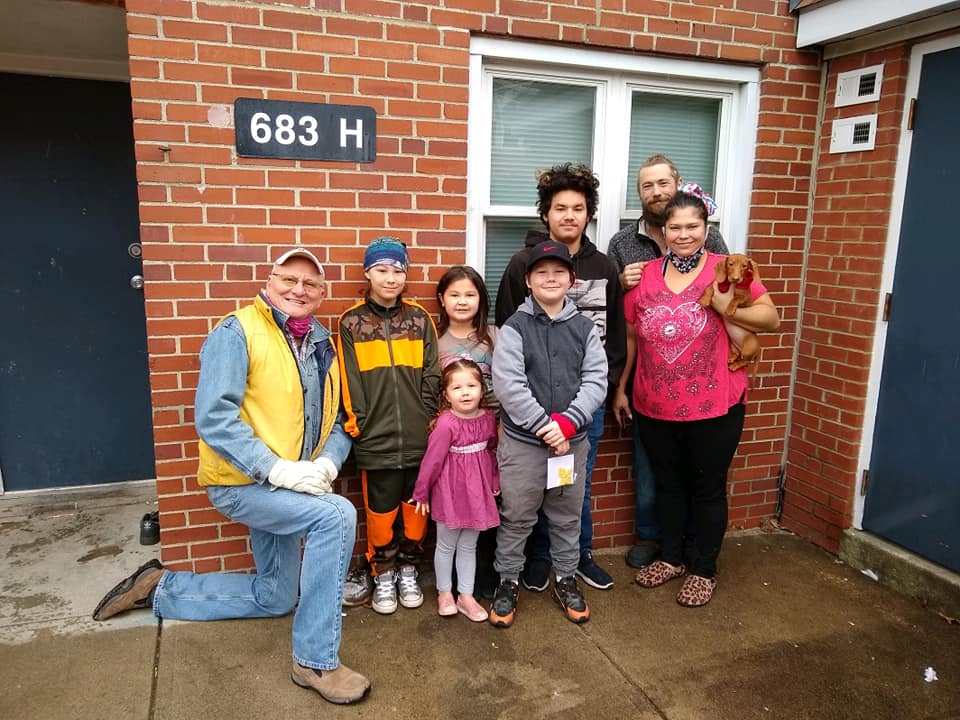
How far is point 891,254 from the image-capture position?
11.6ft

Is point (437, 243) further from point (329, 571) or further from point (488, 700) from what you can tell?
point (488, 700)

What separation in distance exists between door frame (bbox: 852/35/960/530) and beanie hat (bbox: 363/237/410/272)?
97.7 inches

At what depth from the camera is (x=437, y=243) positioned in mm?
3357

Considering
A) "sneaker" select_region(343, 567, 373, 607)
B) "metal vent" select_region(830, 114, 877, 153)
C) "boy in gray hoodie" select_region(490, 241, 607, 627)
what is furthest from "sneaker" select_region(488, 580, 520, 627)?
"metal vent" select_region(830, 114, 877, 153)

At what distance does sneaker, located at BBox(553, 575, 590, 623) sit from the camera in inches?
125

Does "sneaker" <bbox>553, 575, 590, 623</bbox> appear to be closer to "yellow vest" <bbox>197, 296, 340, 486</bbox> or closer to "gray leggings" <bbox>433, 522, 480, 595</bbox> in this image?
"gray leggings" <bbox>433, 522, 480, 595</bbox>

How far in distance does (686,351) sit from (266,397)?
1.88 meters

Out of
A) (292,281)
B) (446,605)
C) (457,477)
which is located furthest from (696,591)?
(292,281)

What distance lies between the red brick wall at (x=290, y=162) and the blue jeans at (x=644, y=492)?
4.61 feet

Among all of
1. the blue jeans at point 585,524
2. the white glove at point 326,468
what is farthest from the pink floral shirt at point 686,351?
the white glove at point 326,468

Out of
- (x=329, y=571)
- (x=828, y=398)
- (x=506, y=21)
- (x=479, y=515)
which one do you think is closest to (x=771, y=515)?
(x=828, y=398)

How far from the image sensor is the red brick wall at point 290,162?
2932 mm

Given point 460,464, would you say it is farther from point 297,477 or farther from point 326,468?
point 297,477

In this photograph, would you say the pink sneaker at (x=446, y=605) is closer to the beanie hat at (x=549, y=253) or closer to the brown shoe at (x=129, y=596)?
the brown shoe at (x=129, y=596)
